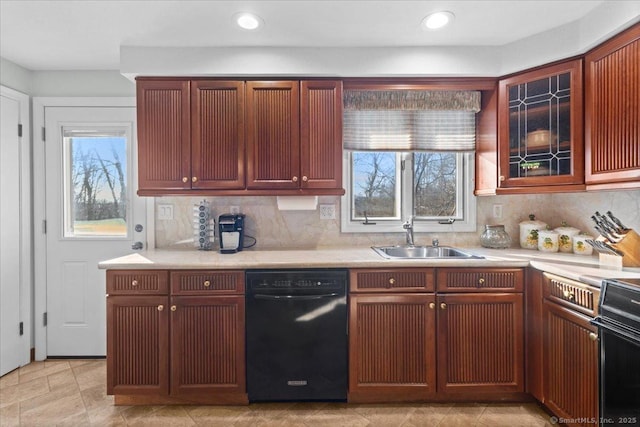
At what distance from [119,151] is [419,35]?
250cm

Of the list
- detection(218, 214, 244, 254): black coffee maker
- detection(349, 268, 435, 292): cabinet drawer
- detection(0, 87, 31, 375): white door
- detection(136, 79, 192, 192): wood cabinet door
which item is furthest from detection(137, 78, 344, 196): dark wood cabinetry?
detection(0, 87, 31, 375): white door

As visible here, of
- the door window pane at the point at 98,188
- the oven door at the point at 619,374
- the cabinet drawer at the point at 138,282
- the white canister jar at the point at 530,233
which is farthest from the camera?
the door window pane at the point at 98,188

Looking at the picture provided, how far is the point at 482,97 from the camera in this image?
2510 mm

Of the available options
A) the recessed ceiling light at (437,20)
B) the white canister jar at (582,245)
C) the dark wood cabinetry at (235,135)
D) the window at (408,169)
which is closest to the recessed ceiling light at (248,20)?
the dark wood cabinetry at (235,135)

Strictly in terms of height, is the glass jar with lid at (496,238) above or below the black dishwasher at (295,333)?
above

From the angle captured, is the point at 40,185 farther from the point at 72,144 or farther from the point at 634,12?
the point at 634,12

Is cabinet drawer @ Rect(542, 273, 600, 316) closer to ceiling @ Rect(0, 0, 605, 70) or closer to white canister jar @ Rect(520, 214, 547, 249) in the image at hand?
white canister jar @ Rect(520, 214, 547, 249)

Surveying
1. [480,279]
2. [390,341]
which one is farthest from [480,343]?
[390,341]

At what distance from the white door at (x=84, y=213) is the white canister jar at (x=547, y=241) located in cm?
310

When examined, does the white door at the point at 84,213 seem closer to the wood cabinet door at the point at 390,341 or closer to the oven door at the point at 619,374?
the wood cabinet door at the point at 390,341

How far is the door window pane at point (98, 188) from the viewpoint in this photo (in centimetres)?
280

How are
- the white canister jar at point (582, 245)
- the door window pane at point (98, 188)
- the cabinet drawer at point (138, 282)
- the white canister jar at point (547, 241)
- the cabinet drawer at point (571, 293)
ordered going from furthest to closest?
the door window pane at point (98, 188), the white canister jar at point (547, 241), the white canister jar at point (582, 245), the cabinet drawer at point (138, 282), the cabinet drawer at point (571, 293)

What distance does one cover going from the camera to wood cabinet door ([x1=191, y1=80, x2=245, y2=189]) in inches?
91.4

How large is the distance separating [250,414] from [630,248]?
2419 mm
